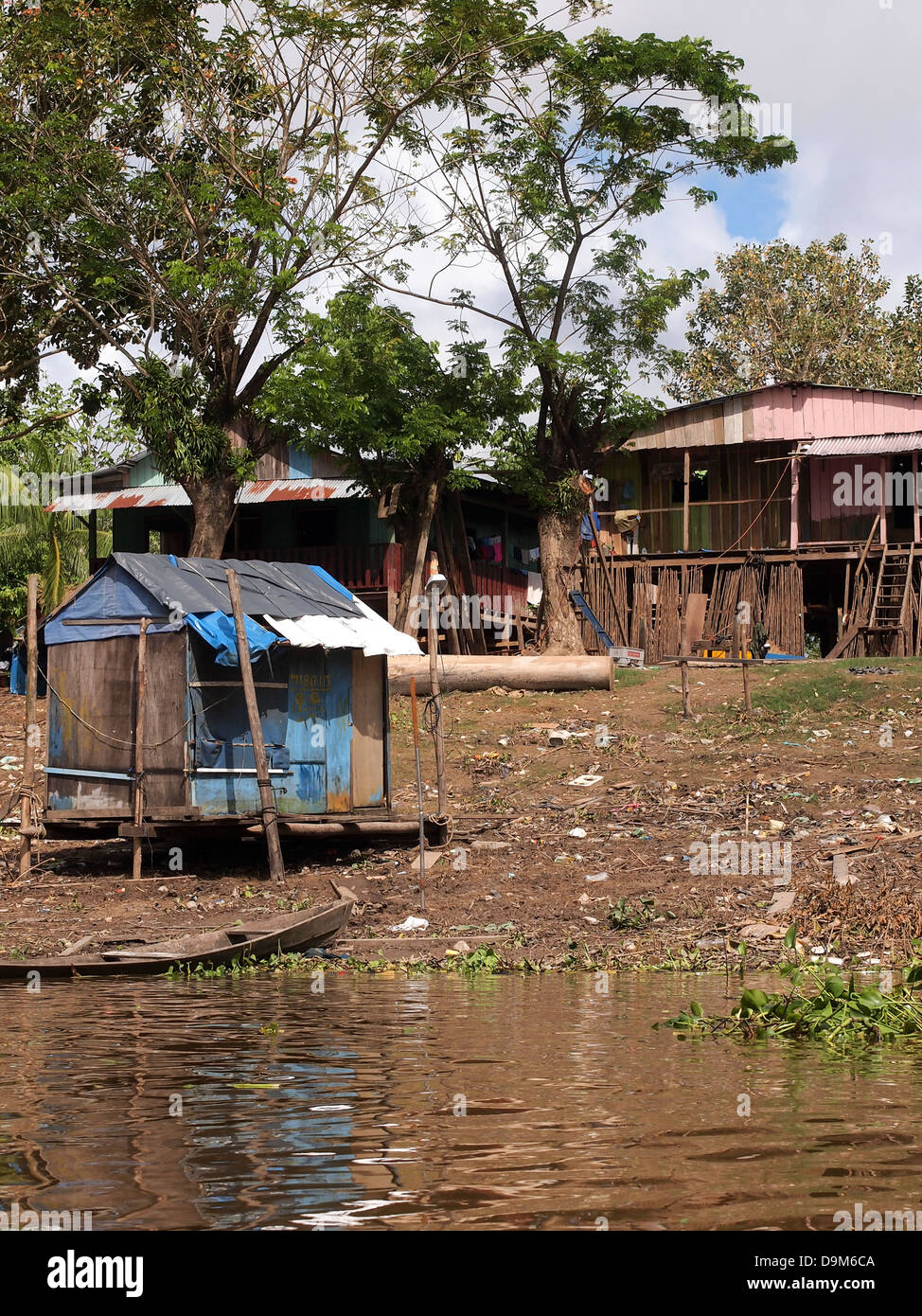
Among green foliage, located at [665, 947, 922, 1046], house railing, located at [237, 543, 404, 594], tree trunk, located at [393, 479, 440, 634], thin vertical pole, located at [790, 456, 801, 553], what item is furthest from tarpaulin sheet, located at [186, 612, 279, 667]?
thin vertical pole, located at [790, 456, 801, 553]

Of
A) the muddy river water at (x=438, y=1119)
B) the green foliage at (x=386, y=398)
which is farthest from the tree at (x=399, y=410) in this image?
the muddy river water at (x=438, y=1119)

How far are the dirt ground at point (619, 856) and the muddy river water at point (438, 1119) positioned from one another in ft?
8.38

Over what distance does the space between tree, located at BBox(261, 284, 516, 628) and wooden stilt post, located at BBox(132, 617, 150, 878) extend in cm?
981

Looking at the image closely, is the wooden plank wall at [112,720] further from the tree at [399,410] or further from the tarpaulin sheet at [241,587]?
the tree at [399,410]

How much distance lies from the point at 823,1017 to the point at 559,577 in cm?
1927

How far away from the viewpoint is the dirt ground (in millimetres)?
11258

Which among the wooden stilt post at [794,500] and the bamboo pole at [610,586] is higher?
the wooden stilt post at [794,500]

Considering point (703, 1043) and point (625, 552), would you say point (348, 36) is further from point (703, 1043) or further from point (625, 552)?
point (703, 1043)

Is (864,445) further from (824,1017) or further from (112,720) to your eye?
(824,1017)

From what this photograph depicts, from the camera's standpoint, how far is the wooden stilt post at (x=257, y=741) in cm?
1358

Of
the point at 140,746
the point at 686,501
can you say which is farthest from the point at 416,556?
the point at 140,746

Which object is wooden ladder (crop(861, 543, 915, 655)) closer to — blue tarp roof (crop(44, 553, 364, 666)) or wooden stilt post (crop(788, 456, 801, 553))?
wooden stilt post (crop(788, 456, 801, 553))
